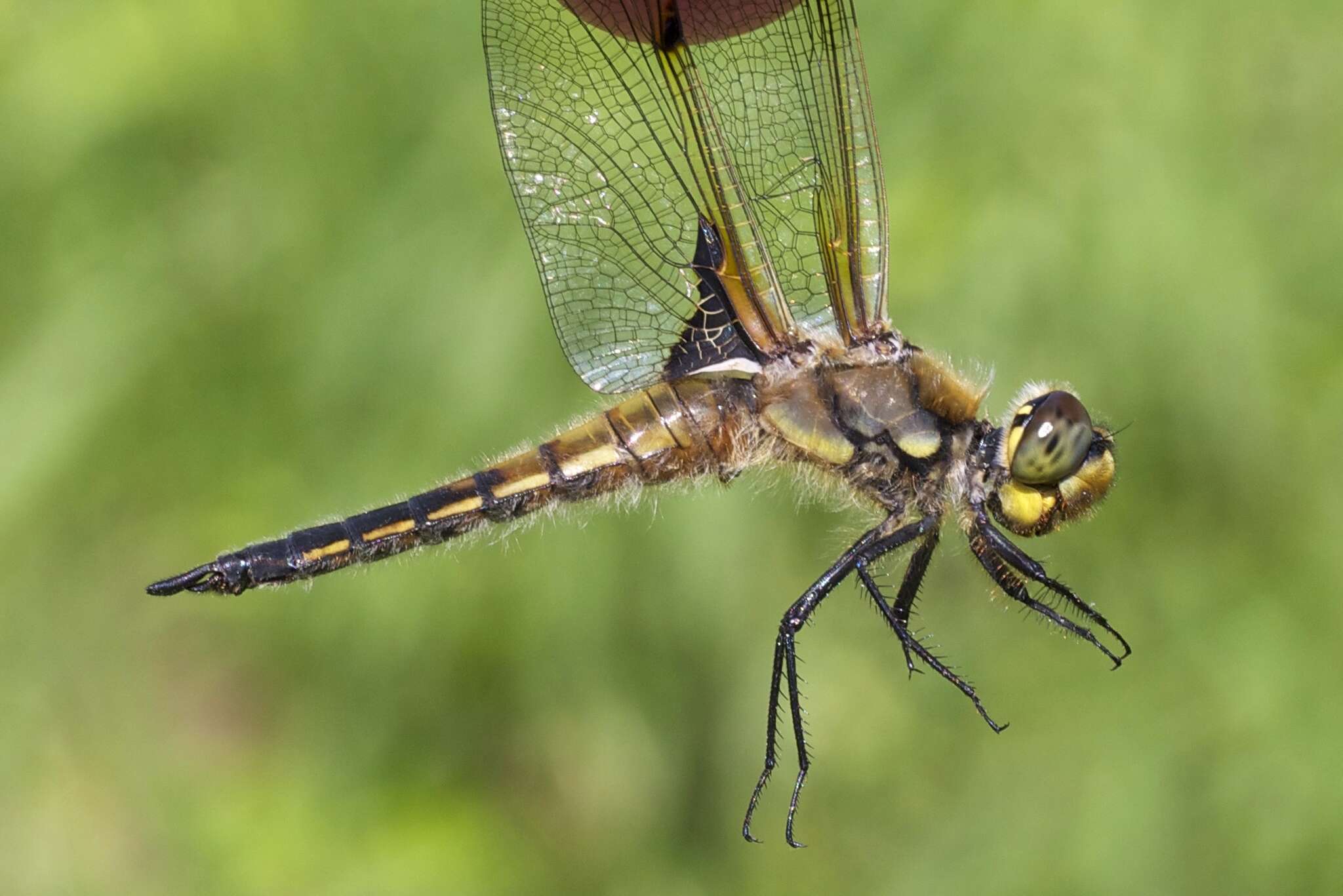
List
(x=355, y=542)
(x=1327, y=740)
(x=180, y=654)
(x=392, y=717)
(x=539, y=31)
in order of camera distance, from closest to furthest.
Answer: (x=355, y=542) → (x=539, y=31) → (x=1327, y=740) → (x=392, y=717) → (x=180, y=654)

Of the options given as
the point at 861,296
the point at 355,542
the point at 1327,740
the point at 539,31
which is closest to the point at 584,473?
the point at 355,542

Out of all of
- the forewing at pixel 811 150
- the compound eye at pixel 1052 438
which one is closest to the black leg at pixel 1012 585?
the compound eye at pixel 1052 438

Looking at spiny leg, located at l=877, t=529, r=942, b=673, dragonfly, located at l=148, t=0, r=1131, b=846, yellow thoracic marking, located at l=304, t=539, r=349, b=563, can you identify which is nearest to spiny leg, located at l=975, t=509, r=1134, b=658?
dragonfly, located at l=148, t=0, r=1131, b=846

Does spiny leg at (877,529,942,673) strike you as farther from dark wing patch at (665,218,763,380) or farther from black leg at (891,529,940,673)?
dark wing patch at (665,218,763,380)

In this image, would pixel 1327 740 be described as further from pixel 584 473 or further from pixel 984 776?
pixel 584 473

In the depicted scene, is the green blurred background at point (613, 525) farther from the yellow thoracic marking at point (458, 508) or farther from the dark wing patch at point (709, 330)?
the yellow thoracic marking at point (458, 508)

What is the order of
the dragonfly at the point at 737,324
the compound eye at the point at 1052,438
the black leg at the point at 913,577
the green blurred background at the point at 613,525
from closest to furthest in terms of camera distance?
the compound eye at the point at 1052,438 → the dragonfly at the point at 737,324 → the black leg at the point at 913,577 → the green blurred background at the point at 613,525

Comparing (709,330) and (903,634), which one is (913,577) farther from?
(709,330)
